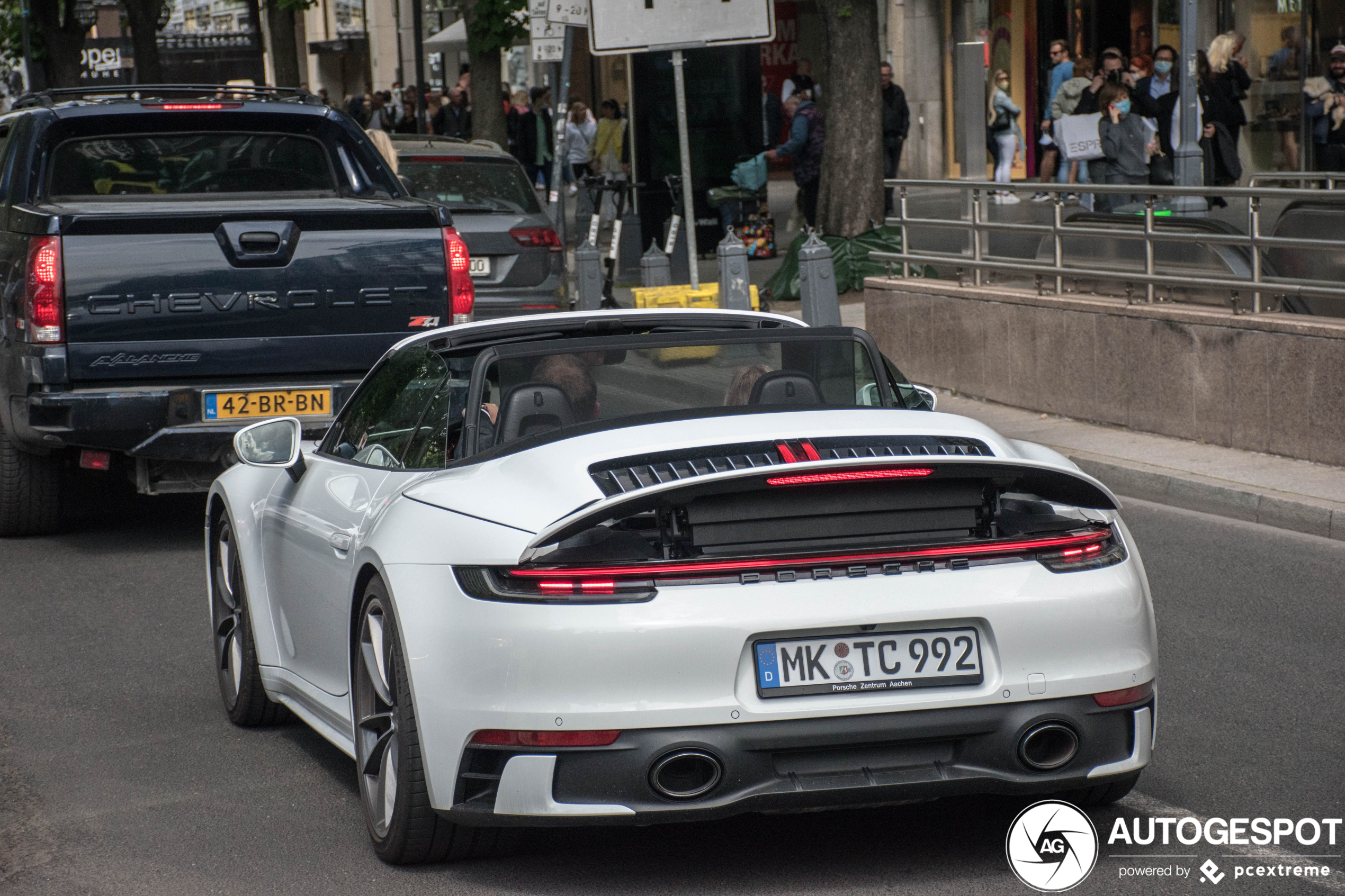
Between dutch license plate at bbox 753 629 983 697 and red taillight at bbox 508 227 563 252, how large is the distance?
41.0ft

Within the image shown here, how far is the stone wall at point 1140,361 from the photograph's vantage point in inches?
403

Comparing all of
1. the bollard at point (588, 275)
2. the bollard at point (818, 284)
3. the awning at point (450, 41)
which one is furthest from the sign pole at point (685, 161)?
the awning at point (450, 41)

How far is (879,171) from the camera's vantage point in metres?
19.8

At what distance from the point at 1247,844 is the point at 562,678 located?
1766mm

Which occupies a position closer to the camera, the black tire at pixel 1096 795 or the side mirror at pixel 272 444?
the black tire at pixel 1096 795

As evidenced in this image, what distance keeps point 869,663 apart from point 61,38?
38.9m

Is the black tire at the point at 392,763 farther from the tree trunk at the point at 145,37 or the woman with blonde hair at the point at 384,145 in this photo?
the tree trunk at the point at 145,37

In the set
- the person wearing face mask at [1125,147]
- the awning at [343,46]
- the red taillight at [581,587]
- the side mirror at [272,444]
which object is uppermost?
the awning at [343,46]

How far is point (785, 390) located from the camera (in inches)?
191

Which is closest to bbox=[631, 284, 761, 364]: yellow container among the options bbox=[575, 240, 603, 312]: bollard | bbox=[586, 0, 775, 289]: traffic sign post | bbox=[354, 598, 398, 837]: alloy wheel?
bbox=[586, 0, 775, 289]: traffic sign post

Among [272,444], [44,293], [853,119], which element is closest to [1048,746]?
[272,444]

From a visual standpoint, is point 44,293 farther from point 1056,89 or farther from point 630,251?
point 1056,89

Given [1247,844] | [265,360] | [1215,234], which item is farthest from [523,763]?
[1215,234]

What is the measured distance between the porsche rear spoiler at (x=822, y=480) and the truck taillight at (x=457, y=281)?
16.7 ft
